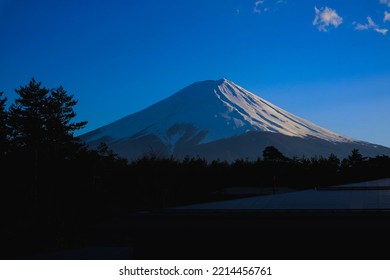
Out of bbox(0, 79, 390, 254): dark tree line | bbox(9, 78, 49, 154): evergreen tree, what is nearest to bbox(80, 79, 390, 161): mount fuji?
bbox(0, 79, 390, 254): dark tree line

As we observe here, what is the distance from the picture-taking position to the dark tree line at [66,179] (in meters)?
27.1

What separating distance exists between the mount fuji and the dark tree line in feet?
282

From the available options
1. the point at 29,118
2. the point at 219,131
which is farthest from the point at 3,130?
the point at 219,131

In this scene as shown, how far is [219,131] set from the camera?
141375mm

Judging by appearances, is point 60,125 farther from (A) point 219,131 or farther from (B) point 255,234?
(A) point 219,131

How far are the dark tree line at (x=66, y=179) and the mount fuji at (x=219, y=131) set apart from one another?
85.9 m

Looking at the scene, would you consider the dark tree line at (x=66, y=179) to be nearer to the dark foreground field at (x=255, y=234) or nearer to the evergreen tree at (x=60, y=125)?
the evergreen tree at (x=60, y=125)

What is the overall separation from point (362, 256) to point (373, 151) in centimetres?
15048

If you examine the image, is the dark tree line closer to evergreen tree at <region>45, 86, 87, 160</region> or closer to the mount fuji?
evergreen tree at <region>45, 86, 87, 160</region>

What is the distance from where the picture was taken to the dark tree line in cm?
2706

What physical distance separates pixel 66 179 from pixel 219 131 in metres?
111

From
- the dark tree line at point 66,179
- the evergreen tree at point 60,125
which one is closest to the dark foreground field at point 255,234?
the dark tree line at point 66,179

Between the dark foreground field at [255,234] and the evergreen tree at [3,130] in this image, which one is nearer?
the dark foreground field at [255,234]
